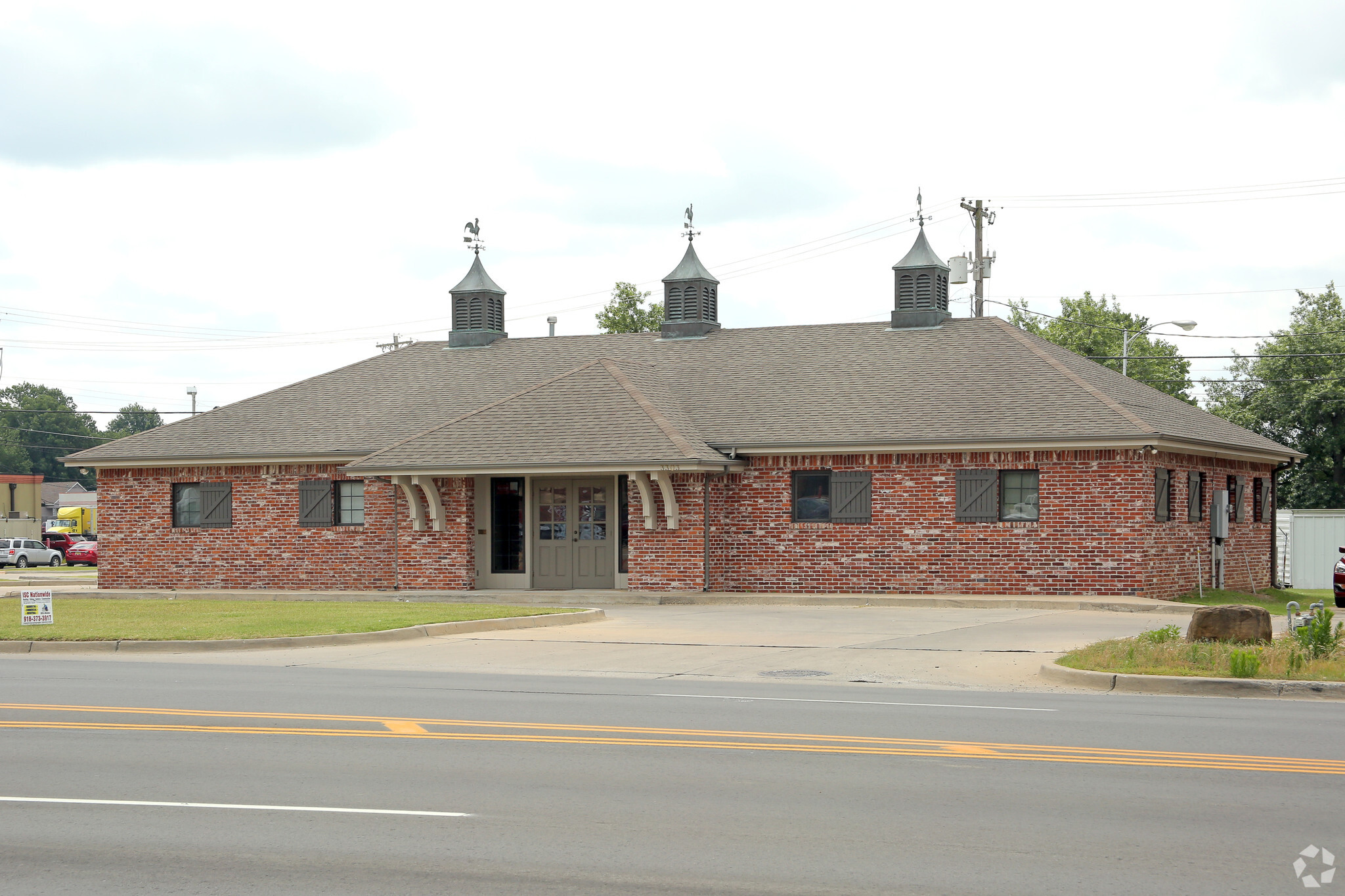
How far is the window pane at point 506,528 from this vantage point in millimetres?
28406

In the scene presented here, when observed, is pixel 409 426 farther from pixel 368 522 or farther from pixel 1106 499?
pixel 1106 499

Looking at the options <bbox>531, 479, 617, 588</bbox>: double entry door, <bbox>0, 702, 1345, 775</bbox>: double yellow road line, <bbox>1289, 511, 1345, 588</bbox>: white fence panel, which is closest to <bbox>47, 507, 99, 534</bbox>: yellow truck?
<bbox>531, 479, 617, 588</bbox>: double entry door

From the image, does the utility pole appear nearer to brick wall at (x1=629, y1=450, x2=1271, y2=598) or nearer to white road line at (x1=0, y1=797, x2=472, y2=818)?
brick wall at (x1=629, y1=450, x2=1271, y2=598)

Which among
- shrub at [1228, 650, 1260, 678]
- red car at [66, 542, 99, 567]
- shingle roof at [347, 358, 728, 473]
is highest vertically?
shingle roof at [347, 358, 728, 473]

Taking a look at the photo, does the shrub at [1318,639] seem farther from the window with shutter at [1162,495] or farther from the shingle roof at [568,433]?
the shingle roof at [568,433]

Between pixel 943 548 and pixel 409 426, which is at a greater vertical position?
pixel 409 426

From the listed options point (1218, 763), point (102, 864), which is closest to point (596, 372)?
point (1218, 763)

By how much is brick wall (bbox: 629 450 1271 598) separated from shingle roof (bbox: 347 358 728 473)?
1.17 meters

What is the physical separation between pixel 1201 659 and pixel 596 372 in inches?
669

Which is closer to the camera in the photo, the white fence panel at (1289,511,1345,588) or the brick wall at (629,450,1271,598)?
the brick wall at (629,450,1271,598)

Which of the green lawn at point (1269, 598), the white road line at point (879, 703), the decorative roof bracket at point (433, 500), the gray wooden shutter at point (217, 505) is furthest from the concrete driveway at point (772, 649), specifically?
the gray wooden shutter at point (217, 505)

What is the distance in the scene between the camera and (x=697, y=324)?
3353 cm

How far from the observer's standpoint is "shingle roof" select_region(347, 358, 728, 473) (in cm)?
2605

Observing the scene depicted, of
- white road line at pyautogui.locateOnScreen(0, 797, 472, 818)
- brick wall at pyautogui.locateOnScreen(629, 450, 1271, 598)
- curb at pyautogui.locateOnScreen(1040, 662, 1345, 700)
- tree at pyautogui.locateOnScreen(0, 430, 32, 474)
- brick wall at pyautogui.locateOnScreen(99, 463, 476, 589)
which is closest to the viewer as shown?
white road line at pyautogui.locateOnScreen(0, 797, 472, 818)
